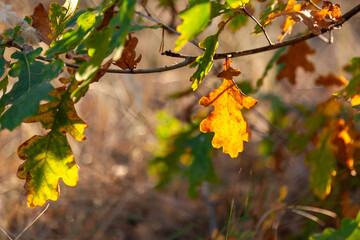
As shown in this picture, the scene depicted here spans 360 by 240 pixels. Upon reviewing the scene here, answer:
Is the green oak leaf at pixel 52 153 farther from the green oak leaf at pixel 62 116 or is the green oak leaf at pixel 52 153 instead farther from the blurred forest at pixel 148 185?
the blurred forest at pixel 148 185

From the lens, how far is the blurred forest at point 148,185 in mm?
2328

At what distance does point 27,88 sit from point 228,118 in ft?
1.86

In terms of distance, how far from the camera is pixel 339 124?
6.10ft

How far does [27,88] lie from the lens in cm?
105

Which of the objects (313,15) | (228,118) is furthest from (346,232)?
(313,15)

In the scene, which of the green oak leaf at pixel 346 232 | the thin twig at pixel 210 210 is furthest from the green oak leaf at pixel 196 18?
the thin twig at pixel 210 210

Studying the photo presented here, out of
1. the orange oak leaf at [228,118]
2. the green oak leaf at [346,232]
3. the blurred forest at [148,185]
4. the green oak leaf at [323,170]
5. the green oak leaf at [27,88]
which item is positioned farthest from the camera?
the blurred forest at [148,185]

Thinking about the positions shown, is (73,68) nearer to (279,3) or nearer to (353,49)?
(279,3)

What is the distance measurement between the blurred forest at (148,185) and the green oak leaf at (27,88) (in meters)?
1.06

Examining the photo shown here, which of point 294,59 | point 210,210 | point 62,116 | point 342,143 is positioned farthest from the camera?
point 210,210

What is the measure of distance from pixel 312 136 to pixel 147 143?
5.34ft

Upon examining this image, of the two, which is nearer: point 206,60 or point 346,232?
point 206,60

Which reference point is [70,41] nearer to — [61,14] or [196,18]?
[61,14]

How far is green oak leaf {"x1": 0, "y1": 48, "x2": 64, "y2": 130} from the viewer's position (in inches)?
37.2
